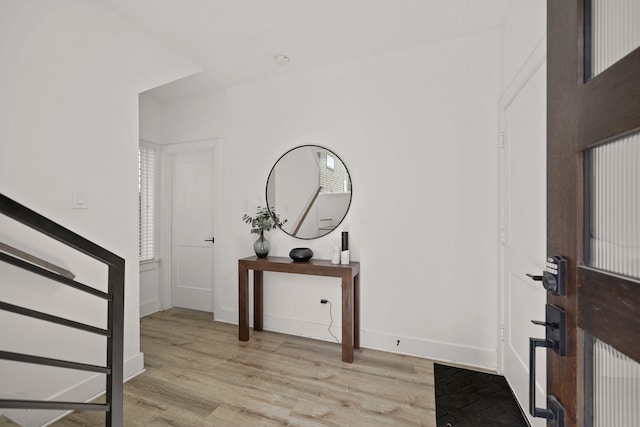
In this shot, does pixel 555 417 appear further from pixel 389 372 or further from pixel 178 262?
pixel 178 262

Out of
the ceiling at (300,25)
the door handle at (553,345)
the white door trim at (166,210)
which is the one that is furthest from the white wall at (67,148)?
the door handle at (553,345)

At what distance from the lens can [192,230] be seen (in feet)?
12.6

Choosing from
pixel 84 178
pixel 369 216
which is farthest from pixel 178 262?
pixel 369 216

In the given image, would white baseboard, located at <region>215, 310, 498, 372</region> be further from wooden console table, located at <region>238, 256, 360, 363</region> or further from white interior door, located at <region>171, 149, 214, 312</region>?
white interior door, located at <region>171, 149, 214, 312</region>

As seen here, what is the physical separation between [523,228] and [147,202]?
12.5 ft

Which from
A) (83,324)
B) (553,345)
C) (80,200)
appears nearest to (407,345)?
(553,345)

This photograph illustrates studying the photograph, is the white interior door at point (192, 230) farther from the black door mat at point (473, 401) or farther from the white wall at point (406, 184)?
the black door mat at point (473, 401)

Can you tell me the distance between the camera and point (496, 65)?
235cm

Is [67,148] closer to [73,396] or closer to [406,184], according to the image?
[73,396]

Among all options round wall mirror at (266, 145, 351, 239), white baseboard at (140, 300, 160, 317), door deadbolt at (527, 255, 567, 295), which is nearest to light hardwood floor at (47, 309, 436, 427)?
white baseboard at (140, 300, 160, 317)

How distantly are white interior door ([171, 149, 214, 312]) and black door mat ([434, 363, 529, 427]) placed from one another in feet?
9.04

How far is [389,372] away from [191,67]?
3.11m

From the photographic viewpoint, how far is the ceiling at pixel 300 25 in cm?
208

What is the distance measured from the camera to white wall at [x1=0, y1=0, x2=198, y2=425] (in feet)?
5.41
